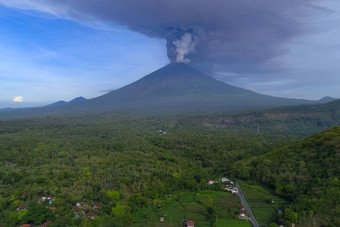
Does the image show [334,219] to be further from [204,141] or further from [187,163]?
[204,141]

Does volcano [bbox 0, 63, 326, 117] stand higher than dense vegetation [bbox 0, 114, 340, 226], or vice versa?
volcano [bbox 0, 63, 326, 117]

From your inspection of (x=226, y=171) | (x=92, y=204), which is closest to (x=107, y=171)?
(x=92, y=204)

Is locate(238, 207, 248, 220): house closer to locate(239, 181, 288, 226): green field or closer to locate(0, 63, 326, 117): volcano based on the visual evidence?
locate(239, 181, 288, 226): green field

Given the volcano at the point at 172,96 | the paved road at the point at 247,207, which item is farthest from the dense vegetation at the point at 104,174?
the volcano at the point at 172,96

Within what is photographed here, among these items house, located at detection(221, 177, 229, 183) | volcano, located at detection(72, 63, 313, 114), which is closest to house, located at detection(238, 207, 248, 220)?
house, located at detection(221, 177, 229, 183)

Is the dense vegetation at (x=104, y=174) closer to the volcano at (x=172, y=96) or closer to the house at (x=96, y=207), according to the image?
the house at (x=96, y=207)

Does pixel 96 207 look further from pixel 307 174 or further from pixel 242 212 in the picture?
pixel 307 174
